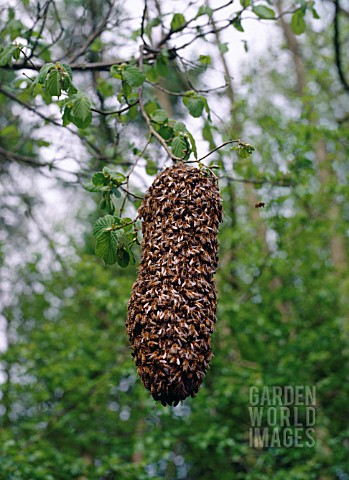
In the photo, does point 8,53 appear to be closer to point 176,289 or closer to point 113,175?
point 113,175

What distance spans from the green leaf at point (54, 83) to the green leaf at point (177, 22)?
1338 millimetres

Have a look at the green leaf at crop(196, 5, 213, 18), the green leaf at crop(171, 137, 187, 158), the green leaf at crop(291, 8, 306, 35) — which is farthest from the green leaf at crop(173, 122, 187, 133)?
the green leaf at crop(291, 8, 306, 35)

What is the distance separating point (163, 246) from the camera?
6.89 feet

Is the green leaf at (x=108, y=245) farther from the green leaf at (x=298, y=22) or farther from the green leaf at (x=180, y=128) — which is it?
the green leaf at (x=298, y=22)

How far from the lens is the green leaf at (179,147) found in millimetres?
2574

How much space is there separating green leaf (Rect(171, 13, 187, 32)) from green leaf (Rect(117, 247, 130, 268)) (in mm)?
1791

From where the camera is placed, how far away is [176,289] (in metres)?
2.01

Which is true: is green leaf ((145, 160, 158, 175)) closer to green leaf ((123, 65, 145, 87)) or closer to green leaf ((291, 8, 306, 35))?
green leaf ((123, 65, 145, 87))

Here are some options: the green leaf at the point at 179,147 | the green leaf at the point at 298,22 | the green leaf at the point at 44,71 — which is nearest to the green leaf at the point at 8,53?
the green leaf at the point at 44,71

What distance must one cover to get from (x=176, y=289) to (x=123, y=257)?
0.57 m

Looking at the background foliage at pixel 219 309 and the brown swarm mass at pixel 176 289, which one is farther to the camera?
the background foliage at pixel 219 309

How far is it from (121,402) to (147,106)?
15.6 feet

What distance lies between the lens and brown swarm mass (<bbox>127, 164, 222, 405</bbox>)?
6.41ft

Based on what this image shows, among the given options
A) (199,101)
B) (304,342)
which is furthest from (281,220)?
(199,101)
